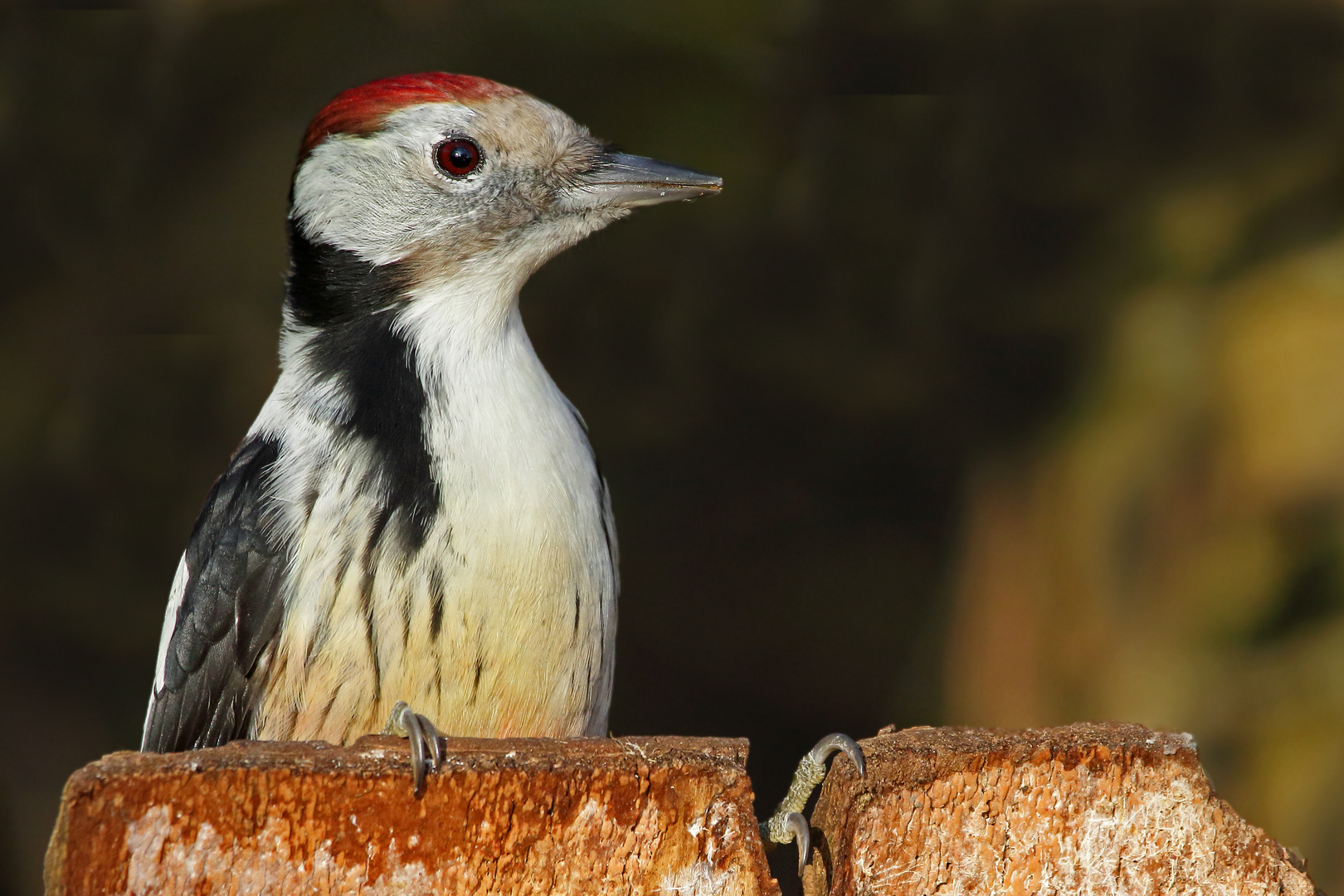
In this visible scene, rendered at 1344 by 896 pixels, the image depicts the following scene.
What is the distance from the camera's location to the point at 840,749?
1771 mm

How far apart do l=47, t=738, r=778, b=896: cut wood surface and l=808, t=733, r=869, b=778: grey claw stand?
16cm

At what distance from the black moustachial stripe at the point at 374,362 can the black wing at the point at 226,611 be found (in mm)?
192

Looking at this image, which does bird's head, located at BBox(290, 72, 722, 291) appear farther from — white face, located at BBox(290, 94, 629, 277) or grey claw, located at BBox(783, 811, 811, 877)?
grey claw, located at BBox(783, 811, 811, 877)

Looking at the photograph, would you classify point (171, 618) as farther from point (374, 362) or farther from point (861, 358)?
point (861, 358)

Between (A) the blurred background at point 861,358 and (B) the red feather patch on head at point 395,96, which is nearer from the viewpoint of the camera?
(B) the red feather patch on head at point 395,96

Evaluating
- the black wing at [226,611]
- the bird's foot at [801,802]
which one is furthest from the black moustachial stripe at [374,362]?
the bird's foot at [801,802]

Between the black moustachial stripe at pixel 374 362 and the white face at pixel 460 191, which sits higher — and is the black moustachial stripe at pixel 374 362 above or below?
below

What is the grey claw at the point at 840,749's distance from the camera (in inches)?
66.4

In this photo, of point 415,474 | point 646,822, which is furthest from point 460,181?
point 646,822

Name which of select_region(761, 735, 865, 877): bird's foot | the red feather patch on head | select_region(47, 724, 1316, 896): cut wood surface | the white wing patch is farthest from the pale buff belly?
the red feather patch on head

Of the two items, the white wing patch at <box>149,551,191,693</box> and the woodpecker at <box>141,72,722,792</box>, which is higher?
the woodpecker at <box>141,72,722,792</box>

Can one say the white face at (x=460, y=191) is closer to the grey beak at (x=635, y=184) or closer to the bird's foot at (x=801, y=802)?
the grey beak at (x=635, y=184)

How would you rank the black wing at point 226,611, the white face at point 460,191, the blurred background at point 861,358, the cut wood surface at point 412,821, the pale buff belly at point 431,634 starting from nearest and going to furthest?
the cut wood surface at point 412,821
the pale buff belly at point 431,634
the black wing at point 226,611
the white face at point 460,191
the blurred background at point 861,358

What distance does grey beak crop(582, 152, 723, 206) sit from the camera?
2.60 metres
